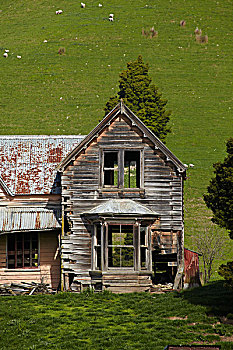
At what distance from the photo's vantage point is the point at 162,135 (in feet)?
156

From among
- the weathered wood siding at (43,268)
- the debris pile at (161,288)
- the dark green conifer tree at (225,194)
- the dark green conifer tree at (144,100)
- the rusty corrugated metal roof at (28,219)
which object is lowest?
the debris pile at (161,288)

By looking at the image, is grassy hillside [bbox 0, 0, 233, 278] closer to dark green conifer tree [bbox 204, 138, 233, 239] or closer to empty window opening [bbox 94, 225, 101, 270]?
dark green conifer tree [bbox 204, 138, 233, 239]

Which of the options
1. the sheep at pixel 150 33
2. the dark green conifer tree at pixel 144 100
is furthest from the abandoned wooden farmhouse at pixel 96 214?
the sheep at pixel 150 33

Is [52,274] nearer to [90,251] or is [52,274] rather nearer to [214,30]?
[90,251]

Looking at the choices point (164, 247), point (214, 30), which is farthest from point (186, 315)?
point (214, 30)

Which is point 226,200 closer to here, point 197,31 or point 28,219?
point 28,219

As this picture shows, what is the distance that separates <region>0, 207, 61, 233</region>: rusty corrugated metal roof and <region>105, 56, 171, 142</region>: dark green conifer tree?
1937cm

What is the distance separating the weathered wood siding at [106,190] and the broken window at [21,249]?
2165 mm

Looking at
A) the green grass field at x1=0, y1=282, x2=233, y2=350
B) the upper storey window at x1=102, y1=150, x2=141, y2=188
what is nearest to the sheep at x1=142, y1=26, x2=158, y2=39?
the upper storey window at x1=102, y1=150, x2=141, y2=188

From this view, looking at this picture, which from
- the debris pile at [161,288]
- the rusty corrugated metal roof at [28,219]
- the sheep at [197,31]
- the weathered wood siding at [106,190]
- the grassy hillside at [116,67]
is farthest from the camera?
the sheep at [197,31]

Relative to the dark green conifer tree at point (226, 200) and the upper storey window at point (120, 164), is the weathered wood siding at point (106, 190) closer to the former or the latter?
the upper storey window at point (120, 164)

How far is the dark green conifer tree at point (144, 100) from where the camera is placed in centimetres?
4747

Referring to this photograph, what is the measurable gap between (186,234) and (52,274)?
52.9ft

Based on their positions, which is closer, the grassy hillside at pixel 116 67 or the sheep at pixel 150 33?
the grassy hillside at pixel 116 67
